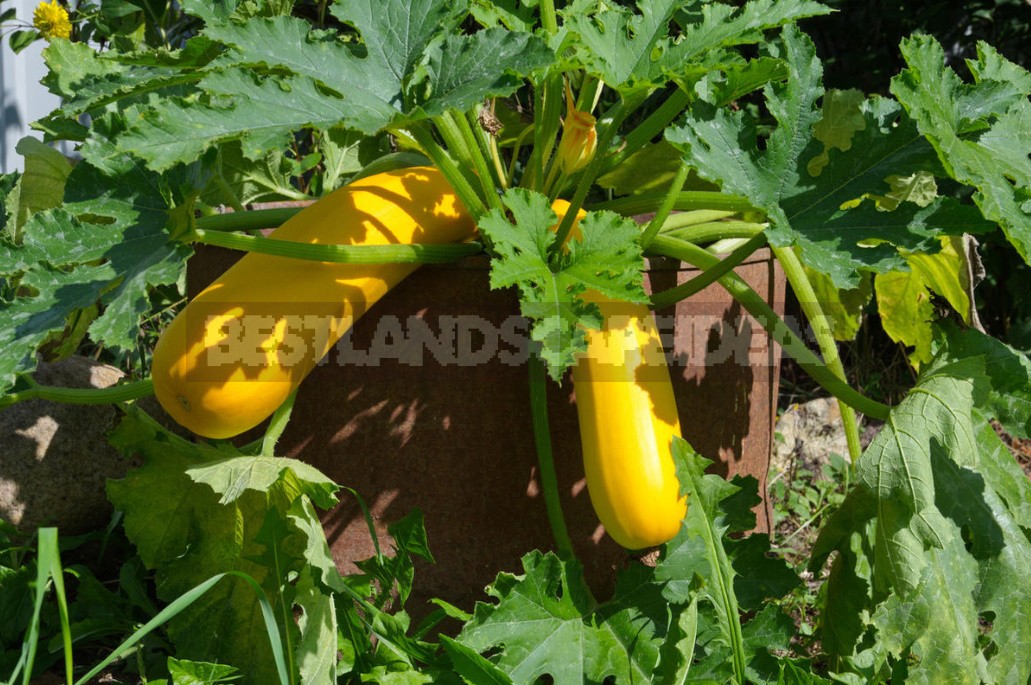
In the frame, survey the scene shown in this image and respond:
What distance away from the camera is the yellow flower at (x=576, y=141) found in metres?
1.10

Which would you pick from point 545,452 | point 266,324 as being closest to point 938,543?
point 545,452

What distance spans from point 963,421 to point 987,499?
9 cm

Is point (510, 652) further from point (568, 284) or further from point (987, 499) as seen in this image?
point (987, 499)

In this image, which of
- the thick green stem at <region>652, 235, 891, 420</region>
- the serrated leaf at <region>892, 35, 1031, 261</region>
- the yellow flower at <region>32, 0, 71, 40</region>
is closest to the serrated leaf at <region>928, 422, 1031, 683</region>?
the thick green stem at <region>652, 235, 891, 420</region>

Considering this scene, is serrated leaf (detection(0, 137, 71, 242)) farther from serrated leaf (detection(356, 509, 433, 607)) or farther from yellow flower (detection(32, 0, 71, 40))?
serrated leaf (detection(356, 509, 433, 607))

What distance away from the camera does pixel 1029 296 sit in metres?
2.35

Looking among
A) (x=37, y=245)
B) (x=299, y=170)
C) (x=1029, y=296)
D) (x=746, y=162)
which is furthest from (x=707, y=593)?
(x=1029, y=296)

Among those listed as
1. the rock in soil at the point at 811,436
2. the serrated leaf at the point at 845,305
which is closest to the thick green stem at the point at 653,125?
the serrated leaf at the point at 845,305

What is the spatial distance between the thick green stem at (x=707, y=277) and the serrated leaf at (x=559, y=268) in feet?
0.59

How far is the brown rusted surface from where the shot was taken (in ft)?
3.86

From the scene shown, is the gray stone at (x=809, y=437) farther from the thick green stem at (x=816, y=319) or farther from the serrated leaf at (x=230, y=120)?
the serrated leaf at (x=230, y=120)

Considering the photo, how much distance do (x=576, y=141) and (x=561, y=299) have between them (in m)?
0.24

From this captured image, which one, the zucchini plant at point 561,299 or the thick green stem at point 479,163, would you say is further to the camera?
the thick green stem at point 479,163

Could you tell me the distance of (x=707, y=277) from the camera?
Result: 1.18 m
